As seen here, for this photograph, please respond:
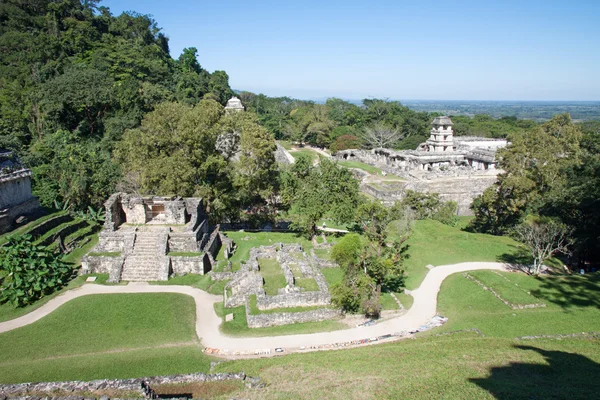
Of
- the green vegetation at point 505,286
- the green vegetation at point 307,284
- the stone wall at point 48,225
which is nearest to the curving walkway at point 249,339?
the green vegetation at point 505,286

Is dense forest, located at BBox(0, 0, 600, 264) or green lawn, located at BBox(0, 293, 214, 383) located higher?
dense forest, located at BBox(0, 0, 600, 264)

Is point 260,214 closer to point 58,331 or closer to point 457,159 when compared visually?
point 58,331

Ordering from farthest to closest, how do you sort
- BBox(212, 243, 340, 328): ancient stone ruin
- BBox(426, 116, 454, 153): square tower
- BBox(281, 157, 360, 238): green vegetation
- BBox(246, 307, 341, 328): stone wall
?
1. BBox(426, 116, 454, 153): square tower
2. BBox(281, 157, 360, 238): green vegetation
3. BBox(212, 243, 340, 328): ancient stone ruin
4. BBox(246, 307, 341, 328): stone wall

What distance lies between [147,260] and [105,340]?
6.76 meters

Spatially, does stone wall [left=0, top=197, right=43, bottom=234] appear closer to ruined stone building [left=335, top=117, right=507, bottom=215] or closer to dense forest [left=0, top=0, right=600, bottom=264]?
dense forest [left=0, top=0, right=600, bottom=264]

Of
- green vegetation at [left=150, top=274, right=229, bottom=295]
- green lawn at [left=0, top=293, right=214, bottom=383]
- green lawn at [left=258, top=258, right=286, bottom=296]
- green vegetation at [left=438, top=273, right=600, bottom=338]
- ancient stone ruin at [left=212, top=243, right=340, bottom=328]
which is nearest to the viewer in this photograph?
green lawn at [left=0, top=293, right=214, bottom=383]

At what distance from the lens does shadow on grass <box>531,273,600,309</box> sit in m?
18.8

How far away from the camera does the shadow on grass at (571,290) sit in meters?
18.8

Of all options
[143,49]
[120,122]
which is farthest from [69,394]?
[143,49]

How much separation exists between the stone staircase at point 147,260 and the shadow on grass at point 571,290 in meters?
20.5

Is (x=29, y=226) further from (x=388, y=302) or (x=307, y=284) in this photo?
(x=388, y=302)

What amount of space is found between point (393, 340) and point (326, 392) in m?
5.77

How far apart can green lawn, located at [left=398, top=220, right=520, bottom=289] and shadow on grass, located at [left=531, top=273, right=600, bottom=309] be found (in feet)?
13.4

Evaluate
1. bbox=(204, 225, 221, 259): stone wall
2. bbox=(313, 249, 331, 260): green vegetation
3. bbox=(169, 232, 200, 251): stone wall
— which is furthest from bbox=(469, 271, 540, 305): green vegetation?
bbox=(169, 232, 200, 251): stone wall
